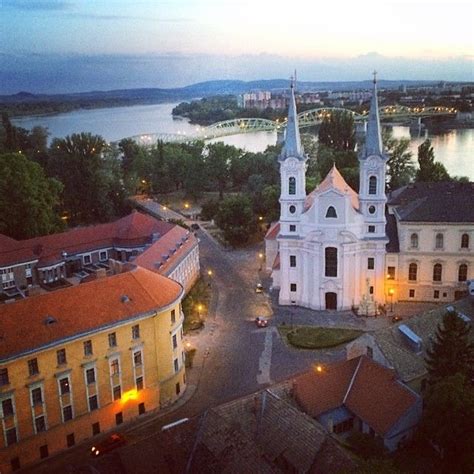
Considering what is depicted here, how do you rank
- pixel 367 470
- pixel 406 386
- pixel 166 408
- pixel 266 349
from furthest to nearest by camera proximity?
pixel 266 349 → pixel 166 408 → pixel 406 386 → pixel 367 470

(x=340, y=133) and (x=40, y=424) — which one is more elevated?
(x=340, y=133)

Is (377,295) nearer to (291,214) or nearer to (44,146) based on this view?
(291,214)

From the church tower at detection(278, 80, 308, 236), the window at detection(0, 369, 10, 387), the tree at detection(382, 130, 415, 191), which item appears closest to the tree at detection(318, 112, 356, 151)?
the tree at detection(382, 130, 415, 191)

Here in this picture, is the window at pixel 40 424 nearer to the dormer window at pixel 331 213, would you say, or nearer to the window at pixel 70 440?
the window at pixel 70 440

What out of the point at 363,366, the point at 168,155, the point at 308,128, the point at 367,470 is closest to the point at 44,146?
the point at 168,155

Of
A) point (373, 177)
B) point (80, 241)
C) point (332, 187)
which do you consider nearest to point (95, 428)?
point (332, 187)

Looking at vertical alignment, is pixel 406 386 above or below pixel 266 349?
above

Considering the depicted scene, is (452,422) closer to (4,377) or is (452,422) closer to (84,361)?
(84,361)
